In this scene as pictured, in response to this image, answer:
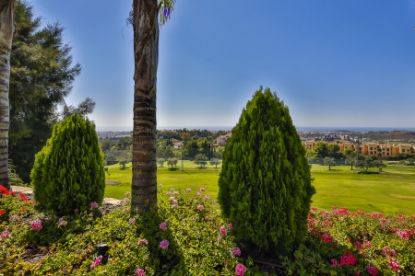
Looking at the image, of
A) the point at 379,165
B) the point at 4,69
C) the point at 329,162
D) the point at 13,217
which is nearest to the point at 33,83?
→ the point at 4,69

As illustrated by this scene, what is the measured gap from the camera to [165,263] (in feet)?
8.47

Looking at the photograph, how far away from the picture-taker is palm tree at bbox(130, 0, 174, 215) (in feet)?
12.5

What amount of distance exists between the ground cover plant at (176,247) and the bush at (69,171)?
0.87ft

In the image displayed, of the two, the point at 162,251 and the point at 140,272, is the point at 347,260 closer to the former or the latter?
the point at 162,251

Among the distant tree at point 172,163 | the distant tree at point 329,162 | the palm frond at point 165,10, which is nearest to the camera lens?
the palm frond at point 165,10

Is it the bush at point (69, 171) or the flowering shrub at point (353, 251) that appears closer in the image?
the flowering shrub at point (353, 251)

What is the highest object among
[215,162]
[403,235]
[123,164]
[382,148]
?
[403,235]

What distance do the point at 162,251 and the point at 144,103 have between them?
2.24m

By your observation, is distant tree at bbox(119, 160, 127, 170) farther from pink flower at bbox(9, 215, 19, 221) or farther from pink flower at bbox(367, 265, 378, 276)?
pink flower at bbox(367, 265, 378, 276)

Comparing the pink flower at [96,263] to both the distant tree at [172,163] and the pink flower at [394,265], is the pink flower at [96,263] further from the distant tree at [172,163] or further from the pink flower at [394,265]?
the distant tree at [172,163]

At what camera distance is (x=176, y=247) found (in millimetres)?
Answer: 2689

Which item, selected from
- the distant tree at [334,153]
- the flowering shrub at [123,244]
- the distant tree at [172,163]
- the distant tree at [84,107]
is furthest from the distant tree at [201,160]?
the flowering shrub at [123,244]

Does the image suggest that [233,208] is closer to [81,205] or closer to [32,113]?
[81,205]

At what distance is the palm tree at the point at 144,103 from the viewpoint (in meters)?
3.81
